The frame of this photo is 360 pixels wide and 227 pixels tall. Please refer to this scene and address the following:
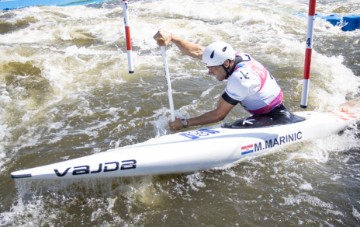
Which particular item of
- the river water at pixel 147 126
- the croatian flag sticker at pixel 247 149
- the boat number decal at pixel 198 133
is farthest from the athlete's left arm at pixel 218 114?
the river water at pixel 147 126

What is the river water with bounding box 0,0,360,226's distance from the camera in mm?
3238

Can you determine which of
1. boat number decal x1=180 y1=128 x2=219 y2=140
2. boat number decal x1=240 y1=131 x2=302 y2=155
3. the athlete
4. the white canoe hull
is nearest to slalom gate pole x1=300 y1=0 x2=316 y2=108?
the white canoe hull

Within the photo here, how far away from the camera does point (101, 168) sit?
10.8ft

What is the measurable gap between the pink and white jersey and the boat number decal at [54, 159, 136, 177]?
1.27 m

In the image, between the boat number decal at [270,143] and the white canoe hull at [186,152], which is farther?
the boat number decal at [270,143]

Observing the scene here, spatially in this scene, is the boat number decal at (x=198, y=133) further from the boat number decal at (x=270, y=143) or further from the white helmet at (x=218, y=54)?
the white helmet at (x=218, y=54)

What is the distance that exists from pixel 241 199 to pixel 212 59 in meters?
1.48

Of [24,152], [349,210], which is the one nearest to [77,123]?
[24,152]

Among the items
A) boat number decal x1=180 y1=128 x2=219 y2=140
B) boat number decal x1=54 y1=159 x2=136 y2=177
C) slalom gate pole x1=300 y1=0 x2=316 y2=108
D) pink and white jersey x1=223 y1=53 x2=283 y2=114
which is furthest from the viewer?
slalom gate pole x1=300 y1=0 x2=316 y2=108

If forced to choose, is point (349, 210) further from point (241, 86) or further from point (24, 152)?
point (24, 152)

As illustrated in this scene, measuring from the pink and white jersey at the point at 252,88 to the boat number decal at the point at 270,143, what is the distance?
1.17ft

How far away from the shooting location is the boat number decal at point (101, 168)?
10.4ft

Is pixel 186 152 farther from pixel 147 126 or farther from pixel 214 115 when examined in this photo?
pixel 147 126

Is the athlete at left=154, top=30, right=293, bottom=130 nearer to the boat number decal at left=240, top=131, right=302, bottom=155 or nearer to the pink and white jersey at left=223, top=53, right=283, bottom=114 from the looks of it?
the pink and white jersey at left=223, top=53, right=283, bottom=114
